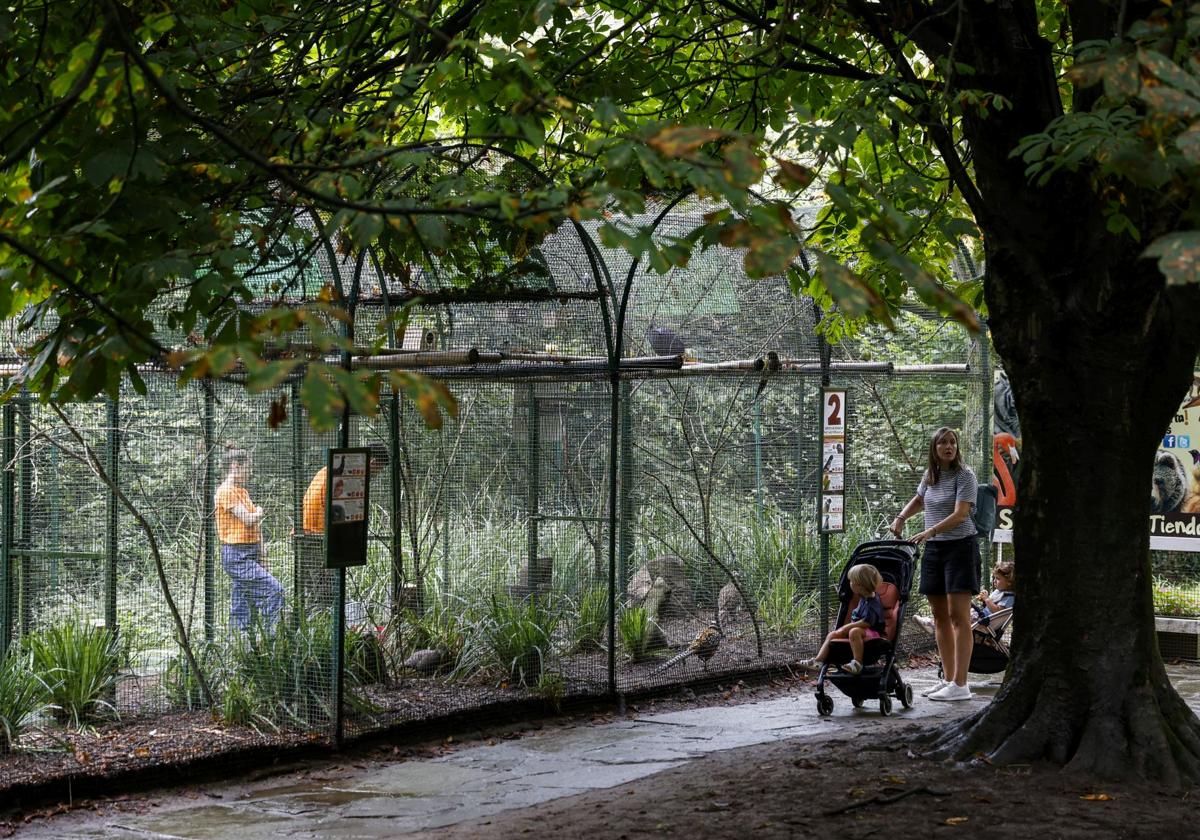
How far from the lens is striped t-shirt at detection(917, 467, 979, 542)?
991 centimetres

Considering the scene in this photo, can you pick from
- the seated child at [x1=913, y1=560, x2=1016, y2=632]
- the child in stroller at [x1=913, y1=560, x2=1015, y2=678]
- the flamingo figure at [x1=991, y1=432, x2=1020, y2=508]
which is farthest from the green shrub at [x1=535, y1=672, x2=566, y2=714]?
the flamingo figure at [x1=991, y1=432, x2=1020, y2=508]

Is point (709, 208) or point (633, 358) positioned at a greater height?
point (709, 208)

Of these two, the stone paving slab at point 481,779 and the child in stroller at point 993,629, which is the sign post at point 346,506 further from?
the child in stroller at point 993,629

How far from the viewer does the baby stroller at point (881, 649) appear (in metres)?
9.39

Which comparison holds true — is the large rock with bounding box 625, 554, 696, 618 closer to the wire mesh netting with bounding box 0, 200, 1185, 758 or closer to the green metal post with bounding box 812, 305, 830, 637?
the wire mesh netting with bounding box 0, 200, 1185, 758

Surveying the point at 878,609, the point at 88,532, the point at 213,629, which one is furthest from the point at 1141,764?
the point at 88,532

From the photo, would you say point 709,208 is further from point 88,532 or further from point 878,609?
point 88,532

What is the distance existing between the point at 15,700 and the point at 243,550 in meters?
1.65

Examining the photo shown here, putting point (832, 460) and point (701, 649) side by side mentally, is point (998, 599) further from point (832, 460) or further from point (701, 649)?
point (701, 649)

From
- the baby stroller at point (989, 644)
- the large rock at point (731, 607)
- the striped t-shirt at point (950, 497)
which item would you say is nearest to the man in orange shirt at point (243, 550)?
the large rock at point (731, 607)

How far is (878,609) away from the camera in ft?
31.1

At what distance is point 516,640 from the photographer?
377 inches

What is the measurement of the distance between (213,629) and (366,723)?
1.17 m

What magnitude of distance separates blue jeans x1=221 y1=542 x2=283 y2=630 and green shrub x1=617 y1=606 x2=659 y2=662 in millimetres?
2787
